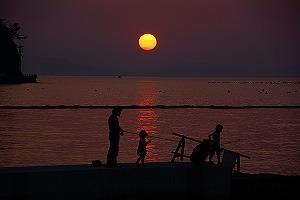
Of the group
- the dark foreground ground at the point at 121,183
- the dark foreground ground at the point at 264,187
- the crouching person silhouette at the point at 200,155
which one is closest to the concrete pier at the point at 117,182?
the dark foreground ground at the point at 121,183

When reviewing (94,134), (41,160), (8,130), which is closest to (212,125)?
(94,134)

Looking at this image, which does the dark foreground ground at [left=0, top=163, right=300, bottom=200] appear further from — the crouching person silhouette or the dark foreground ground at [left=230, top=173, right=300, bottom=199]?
the crouching person silhouette

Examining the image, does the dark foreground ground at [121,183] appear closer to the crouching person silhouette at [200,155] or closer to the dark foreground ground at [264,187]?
the dark foreground ground at [264,187]

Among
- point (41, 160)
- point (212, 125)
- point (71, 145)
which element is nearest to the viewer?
point (41, 160)

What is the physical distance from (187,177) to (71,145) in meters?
27.8

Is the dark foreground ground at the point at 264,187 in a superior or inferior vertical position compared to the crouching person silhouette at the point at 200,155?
inferior

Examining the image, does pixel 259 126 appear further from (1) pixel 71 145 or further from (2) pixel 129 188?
(2) pixel 129 188

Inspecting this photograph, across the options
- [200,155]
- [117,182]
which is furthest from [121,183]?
[200,155]

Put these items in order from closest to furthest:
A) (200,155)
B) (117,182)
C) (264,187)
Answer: (117,182) < (200,155) < (264,187)

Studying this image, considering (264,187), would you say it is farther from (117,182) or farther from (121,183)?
(117,182)

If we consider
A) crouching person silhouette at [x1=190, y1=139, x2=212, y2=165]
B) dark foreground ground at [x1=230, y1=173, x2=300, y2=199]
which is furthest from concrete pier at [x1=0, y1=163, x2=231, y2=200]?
dark foreground ground at [x1=230, y1=173, x2=300, y2=199]

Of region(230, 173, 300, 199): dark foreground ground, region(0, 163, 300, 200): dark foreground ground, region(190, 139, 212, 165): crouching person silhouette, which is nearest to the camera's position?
region(0, 163, 300, 200): dark foreground ground

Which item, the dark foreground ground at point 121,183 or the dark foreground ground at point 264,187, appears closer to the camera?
the dark foreground ground at point 121,183

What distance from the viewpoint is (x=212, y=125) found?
66500 mm
